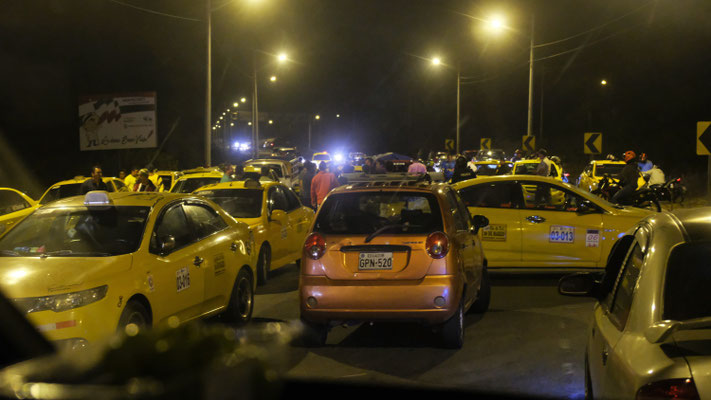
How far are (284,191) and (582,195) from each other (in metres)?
4.90

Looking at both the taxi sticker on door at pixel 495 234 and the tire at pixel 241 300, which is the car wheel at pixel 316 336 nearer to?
the tire at pixel 241 300

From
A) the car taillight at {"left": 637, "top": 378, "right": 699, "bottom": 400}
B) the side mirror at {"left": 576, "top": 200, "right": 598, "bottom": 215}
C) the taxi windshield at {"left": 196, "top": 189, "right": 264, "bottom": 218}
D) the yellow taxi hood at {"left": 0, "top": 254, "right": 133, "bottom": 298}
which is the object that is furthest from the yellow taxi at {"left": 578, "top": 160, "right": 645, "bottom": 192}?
the car taillight at {"left": 637, "top": 378, "right": 699, "bottom": 400}

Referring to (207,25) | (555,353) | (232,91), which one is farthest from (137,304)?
(232,91)

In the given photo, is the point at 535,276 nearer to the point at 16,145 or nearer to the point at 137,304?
the point at 137,304

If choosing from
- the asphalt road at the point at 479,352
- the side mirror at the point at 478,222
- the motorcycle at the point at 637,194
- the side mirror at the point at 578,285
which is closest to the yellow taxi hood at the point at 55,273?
the asphalt road at the point at 479,352

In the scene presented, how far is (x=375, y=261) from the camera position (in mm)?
7730

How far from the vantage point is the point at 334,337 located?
861cm

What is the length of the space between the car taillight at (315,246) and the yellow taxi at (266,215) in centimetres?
381

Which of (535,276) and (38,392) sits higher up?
(38,392)

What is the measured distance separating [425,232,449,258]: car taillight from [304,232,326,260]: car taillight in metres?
1.02

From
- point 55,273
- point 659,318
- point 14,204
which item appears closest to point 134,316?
point 55,273

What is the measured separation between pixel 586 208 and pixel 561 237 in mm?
557

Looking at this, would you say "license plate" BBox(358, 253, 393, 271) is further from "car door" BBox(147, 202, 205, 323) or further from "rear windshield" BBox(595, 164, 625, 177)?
"rear windshield" BBox(595, 164, 625, 177)

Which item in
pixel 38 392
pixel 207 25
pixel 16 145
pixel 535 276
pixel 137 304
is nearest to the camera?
pixel 38 392
